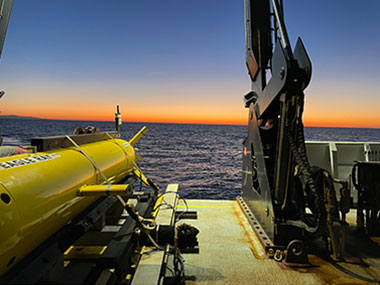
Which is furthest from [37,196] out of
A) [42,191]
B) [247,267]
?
[247,267]

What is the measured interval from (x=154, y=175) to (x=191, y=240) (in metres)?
15.9

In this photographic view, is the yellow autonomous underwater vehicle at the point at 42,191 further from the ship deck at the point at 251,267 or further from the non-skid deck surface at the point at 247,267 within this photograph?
the non-skid deck surface at the point at 247,267

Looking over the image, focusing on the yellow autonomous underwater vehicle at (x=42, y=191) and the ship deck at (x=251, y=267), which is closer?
the yellow autonomous underwater vehicle at (x=42, y=191)

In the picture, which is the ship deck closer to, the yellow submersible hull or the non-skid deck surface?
the non-skid deck surface

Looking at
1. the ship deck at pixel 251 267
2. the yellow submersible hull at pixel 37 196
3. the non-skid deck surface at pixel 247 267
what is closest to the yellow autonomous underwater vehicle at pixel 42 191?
the yellow submersible hull at pixel 37 196

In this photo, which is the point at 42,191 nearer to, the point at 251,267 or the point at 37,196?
the point at 37,196

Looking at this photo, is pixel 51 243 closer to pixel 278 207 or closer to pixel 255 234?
pixel 278 207

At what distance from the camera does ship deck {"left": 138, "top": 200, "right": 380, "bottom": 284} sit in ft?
10.9

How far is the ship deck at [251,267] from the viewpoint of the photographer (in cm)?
331

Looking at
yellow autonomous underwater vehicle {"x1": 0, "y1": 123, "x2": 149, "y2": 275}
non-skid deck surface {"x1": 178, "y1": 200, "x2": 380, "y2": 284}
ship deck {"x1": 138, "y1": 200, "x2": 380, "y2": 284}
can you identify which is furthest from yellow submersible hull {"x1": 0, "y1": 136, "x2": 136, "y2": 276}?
non-skid deck surface {"x1": 178, "y1": 200, "x2": 380, "y2": 284}

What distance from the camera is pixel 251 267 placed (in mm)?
3594

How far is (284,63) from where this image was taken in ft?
11.1

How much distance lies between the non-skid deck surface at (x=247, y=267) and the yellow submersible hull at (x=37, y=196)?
1.70 metres

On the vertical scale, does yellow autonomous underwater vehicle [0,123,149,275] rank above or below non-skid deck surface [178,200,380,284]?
above
